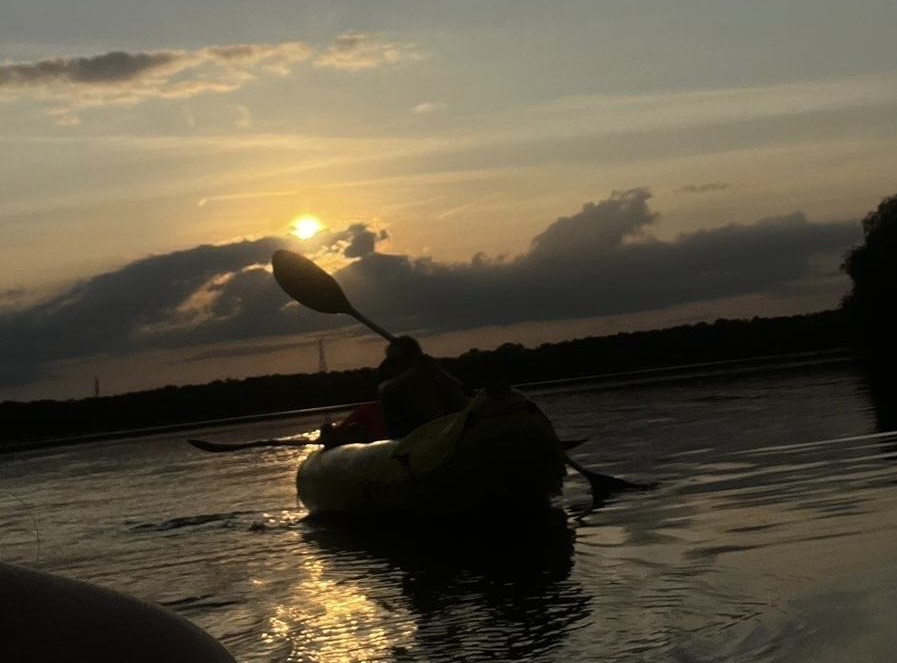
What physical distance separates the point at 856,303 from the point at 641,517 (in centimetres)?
4409

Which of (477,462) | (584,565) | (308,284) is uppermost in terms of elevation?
(308,284)

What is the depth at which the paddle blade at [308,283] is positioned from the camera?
16922 mm

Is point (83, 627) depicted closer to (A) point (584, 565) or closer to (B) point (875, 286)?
(A) point (584, 565)

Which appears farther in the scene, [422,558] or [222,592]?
[422,558]

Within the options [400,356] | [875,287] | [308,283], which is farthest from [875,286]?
[400,356]

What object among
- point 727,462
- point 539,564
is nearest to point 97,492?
point 727,462

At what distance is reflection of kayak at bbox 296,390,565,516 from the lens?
1108 cm

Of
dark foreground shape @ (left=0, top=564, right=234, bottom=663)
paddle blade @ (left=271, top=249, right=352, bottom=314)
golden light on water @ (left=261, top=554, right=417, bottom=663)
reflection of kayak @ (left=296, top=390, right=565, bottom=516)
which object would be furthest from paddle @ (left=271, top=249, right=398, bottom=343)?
dark foreground shape @ (left=0, top=564, right=234, bottom=663)

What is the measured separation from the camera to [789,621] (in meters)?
6.09

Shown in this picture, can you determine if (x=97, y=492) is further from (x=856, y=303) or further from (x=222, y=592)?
(x=856, y=303)

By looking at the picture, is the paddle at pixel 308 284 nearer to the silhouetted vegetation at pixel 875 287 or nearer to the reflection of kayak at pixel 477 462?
the reflection of kayak at pixel 477 462

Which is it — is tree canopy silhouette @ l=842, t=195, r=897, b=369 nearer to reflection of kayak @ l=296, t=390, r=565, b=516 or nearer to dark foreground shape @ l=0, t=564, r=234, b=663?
reflection of kayak @ l=296, t=390, r=565, b=516

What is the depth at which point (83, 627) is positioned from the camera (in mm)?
1396

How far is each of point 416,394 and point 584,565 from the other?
169 inches
